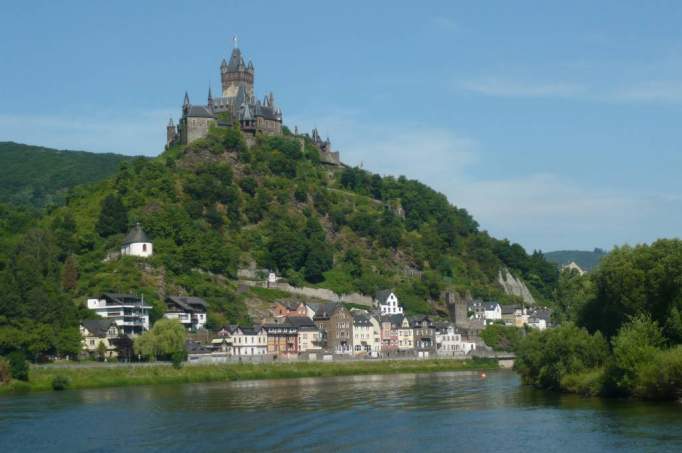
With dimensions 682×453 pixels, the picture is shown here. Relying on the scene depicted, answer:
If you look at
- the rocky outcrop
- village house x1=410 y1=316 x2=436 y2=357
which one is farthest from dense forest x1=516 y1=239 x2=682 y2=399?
the rocky outcrop

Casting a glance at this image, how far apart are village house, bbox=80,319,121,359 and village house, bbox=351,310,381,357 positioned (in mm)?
32165

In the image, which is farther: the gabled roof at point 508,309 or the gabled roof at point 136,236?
the gabled roof at point 508,309

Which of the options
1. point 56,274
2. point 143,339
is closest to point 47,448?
point 143,339

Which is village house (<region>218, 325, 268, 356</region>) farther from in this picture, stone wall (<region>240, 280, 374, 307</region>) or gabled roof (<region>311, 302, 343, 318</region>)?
stone wall (<region>240, 280, 374, 307</region>)

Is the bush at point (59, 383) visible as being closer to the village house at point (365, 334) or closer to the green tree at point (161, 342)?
the green tree at point (161, 342)

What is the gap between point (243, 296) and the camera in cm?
13362

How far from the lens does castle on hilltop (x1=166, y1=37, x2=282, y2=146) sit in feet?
565

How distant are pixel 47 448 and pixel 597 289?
38274 mm

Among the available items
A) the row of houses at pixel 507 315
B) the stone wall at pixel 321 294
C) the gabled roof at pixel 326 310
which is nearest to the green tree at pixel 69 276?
the stone wall at pixel 321 294

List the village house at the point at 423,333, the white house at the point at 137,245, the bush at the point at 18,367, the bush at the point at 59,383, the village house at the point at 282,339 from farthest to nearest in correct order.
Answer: the village house at the point at 423,333, the white house at the point at 137,245, the village house at the point at 282,339, the bush at the point at 59,383, the bush at the point at 18,367

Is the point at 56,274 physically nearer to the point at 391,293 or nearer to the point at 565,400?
the point at 391,293

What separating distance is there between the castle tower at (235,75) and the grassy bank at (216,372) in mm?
71101

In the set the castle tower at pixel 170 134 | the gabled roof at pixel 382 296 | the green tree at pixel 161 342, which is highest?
the castle tower at pixel 170 134

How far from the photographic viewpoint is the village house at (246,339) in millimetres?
116812
